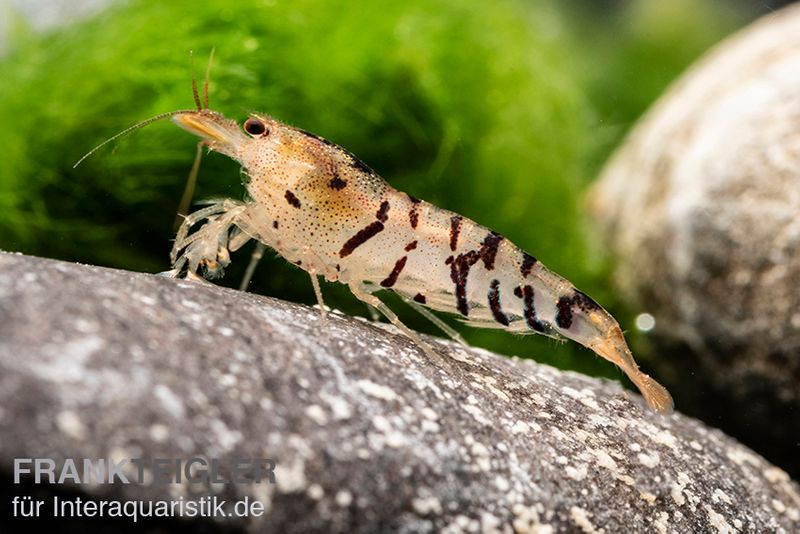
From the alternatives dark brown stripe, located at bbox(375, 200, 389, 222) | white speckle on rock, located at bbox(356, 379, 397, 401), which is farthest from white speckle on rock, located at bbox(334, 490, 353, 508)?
dark brown stripe, located at bbox(375, 200, 389, 222)

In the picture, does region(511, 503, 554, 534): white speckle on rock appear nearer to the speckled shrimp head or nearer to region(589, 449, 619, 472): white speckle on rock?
region(589, 449, 619, 472): white speckle on rock

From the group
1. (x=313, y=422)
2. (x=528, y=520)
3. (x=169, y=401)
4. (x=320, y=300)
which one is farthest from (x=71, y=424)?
(x=528, y=520)

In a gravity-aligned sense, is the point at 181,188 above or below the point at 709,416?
above

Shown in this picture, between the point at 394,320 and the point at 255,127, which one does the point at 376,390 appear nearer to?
the point at 394,320

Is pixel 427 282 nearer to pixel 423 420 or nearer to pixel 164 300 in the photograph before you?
pixel 423 420

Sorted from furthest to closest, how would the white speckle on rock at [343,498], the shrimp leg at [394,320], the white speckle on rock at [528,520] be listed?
1. the shrimp leg at [394,320]
2. the white speckle on rock at [528,520]
3. the white speckle on rock at [343,498]

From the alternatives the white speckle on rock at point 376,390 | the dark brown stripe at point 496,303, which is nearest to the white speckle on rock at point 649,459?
the dark brown stripe at point 496,303

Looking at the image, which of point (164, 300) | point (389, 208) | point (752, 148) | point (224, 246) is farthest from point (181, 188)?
point (752, 148)

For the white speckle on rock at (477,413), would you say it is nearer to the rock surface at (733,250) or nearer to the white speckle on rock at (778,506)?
the white speckle on rock at (778,506)
